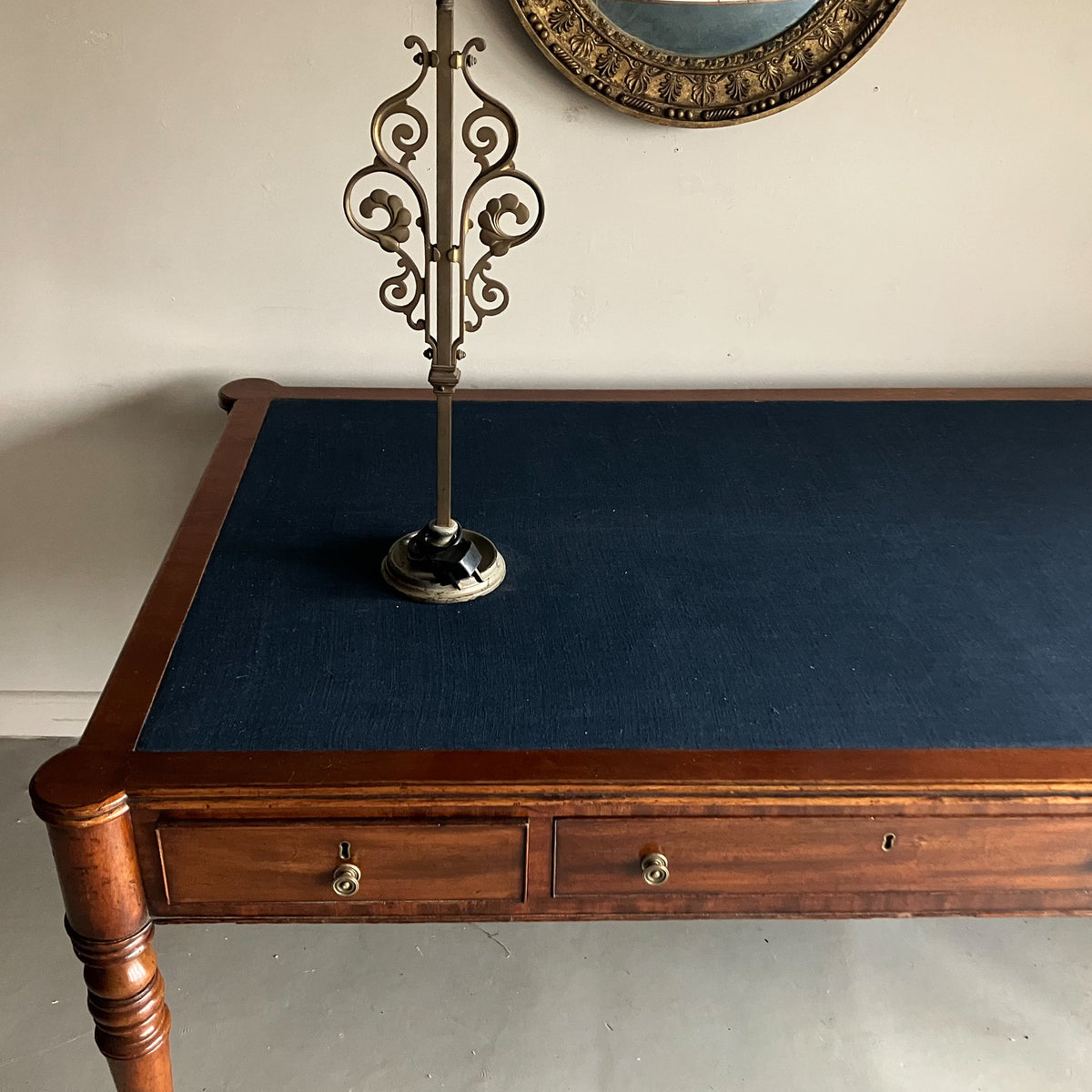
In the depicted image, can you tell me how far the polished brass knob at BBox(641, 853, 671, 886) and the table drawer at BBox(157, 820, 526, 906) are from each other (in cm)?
12

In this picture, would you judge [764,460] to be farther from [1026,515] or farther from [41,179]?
[41,179]

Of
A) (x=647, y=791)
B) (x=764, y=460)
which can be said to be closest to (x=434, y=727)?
(x=647, y=791)

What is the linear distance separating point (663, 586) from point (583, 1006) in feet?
A: 2.43

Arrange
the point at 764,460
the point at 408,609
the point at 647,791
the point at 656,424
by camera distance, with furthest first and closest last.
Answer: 1. the point at 656,424
2. the point at 764,460
3. the point at 408,609
4. the point at 647,791

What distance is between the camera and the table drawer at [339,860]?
103 cm

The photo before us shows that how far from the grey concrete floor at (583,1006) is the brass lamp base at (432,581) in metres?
0.74

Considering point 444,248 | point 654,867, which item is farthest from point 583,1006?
point 444,248

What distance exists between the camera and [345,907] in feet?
3.58

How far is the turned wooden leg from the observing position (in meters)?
0.96

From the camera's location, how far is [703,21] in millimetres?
1544

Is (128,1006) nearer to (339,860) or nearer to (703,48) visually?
(339,860)

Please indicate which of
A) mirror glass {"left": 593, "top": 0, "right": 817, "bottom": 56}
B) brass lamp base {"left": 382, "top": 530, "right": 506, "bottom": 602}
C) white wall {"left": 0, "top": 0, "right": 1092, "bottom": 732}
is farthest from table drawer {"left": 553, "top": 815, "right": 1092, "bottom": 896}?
mirror glass {"left": 593, "top": 0, "right": 817, "bottom": 56}

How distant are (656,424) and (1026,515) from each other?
55cm

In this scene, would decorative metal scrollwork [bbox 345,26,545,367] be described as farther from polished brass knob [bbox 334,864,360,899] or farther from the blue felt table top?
polished brass knob [bbox 334,864,360,899]
